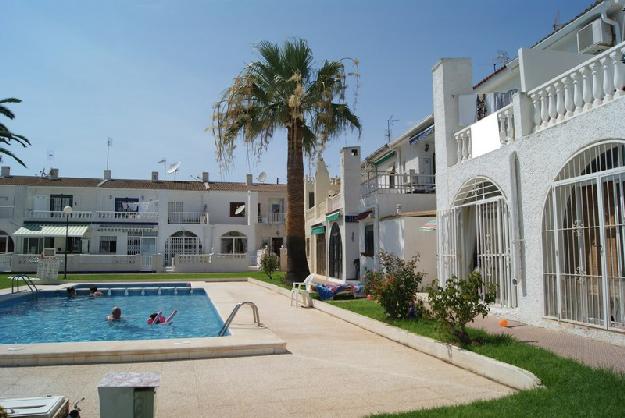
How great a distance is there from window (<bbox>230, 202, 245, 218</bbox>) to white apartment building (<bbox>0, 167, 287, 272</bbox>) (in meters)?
0.11

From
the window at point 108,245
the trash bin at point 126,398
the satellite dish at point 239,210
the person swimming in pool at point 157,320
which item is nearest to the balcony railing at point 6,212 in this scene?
the window at point 108,245

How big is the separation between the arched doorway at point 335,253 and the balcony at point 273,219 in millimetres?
24334

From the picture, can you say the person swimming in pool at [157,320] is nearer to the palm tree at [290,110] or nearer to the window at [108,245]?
the palm tree at [290,110]

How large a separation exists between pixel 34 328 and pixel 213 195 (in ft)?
121

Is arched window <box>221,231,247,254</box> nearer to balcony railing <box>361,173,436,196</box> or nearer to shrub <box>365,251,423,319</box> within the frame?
balcony railing <box>361,173,436,196</box>

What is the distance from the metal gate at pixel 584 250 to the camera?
8539 mm

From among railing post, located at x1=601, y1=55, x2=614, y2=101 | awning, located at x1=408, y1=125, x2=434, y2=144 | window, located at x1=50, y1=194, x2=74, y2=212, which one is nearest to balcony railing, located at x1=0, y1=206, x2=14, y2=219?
window, located at x1=50, y1=194, x2=74, y2=212

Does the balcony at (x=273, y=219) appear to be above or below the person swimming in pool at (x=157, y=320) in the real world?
above

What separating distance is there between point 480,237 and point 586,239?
3.14m

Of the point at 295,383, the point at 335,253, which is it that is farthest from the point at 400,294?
the point at 335,253

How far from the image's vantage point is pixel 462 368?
25.8ft

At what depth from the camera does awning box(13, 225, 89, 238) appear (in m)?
42.6

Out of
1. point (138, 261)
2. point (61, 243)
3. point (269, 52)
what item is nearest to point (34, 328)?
point (269, 52)

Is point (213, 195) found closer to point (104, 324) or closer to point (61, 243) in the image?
point (61, 243)
